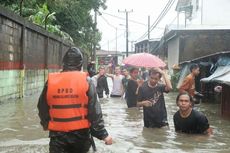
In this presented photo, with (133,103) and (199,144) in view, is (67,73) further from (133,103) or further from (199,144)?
(133,103)

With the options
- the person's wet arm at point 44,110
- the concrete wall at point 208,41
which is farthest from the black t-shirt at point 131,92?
the concrete wall at point 208,41

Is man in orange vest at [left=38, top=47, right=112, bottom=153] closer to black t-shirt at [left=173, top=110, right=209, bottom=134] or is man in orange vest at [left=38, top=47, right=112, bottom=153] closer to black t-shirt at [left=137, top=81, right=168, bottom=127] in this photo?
black t-shirt at [left=173, top=110, right=209, bottom=134]

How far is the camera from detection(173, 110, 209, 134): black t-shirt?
7559mm

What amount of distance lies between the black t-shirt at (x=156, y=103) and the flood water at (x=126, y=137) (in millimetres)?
238

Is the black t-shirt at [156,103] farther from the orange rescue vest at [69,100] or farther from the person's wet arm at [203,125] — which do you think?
the orange rescue vest at [69,100]

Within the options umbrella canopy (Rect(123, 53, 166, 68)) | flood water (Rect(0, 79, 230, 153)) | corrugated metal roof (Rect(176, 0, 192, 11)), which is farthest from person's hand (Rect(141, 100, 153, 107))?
corrugated metal roof (Rect(176, 0, 192, 11))

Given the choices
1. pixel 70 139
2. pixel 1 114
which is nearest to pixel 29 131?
pixel 1 114

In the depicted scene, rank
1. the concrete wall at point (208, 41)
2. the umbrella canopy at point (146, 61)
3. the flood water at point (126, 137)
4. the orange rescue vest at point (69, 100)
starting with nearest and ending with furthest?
1. the orange rescue vest at point (69, 100)
2. the flood water at point (126, 137)
3. the umbrella canopy at point (146, 61)
4. the concrete wall at point (208, 41)

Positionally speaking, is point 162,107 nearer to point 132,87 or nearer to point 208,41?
point 132,87

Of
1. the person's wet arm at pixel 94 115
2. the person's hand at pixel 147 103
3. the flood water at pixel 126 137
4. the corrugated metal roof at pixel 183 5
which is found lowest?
the flood water at pixel 126 137

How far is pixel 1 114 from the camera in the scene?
11.5 m

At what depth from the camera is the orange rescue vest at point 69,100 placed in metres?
4.53

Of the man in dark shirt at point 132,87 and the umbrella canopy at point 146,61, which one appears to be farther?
the man in dark shirt at point 132,87

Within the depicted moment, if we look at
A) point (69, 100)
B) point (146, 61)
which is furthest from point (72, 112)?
point (146, 61)
